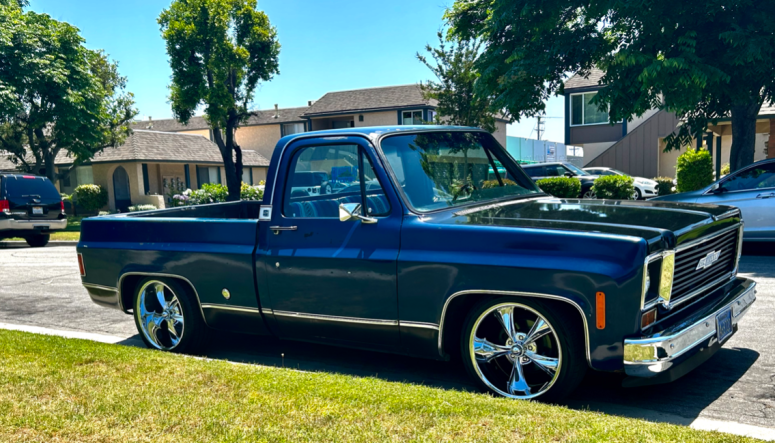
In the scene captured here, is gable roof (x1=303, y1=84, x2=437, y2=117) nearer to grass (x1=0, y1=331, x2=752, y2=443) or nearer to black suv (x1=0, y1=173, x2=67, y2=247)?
black suv (x1=0, y1=173, x2=67, y2=247)

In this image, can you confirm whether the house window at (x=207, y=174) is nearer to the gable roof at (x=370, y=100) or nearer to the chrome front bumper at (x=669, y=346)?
the gable roof at (x=370, y=100)

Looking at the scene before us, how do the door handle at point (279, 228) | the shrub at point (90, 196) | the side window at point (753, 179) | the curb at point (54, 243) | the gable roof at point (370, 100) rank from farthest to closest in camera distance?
the gable roof at point (370, 100)
the shrub at point (90, 196)
the curb at point (54, 243)
the side window at point (753, 179)
the door handle at point (279, 228)

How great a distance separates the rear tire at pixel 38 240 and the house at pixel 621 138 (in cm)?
2686

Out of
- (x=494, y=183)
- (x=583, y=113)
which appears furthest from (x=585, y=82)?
(x=494, y=183)

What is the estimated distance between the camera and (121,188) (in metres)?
43.0

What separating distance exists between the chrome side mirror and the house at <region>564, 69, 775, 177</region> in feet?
104

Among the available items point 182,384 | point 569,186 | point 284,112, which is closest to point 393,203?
point 182,384

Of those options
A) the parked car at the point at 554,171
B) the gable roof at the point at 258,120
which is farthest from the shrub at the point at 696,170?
the gable roof at the point at 258,120

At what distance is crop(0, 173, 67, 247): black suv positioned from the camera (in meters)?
17.9

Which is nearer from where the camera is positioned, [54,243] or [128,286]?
[128,286]

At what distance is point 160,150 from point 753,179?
129ft

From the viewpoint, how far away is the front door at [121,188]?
140 ft

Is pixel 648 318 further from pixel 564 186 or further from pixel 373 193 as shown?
pixel 564 186

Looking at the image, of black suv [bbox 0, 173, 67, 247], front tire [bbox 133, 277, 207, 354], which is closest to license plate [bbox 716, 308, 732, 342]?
front tire [bbox 133, 277, 207, 354]
